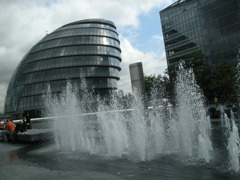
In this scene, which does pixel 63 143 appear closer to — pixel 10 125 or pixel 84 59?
pixel 10 125

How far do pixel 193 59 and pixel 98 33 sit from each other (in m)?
35.0

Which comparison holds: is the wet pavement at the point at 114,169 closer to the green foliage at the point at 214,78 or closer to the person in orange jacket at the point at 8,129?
the person in orange jacket at the point at 8,129

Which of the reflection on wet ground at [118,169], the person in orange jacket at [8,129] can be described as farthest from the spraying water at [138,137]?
the person in orange jacket at [8,129]

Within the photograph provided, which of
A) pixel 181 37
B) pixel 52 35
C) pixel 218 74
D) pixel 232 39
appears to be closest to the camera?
pixel 218 74

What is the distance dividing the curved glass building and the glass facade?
16.7 m

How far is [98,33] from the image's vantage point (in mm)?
57312

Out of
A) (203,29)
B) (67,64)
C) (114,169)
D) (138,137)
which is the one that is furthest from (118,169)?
(203,29)

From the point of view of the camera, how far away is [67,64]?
53.2 metres

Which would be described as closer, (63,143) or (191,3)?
(63,143)

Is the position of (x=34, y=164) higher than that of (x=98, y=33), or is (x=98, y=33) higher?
(x=98, y=33)

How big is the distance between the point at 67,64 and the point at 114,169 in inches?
1912

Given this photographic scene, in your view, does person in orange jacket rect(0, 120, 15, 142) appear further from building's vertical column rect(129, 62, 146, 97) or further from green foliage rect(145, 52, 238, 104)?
green foliage rect(145, 52, 238, 104)

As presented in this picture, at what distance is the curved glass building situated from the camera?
53.3 meters

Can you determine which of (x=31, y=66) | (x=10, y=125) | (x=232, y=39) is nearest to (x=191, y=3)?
(x=232, y=39)
